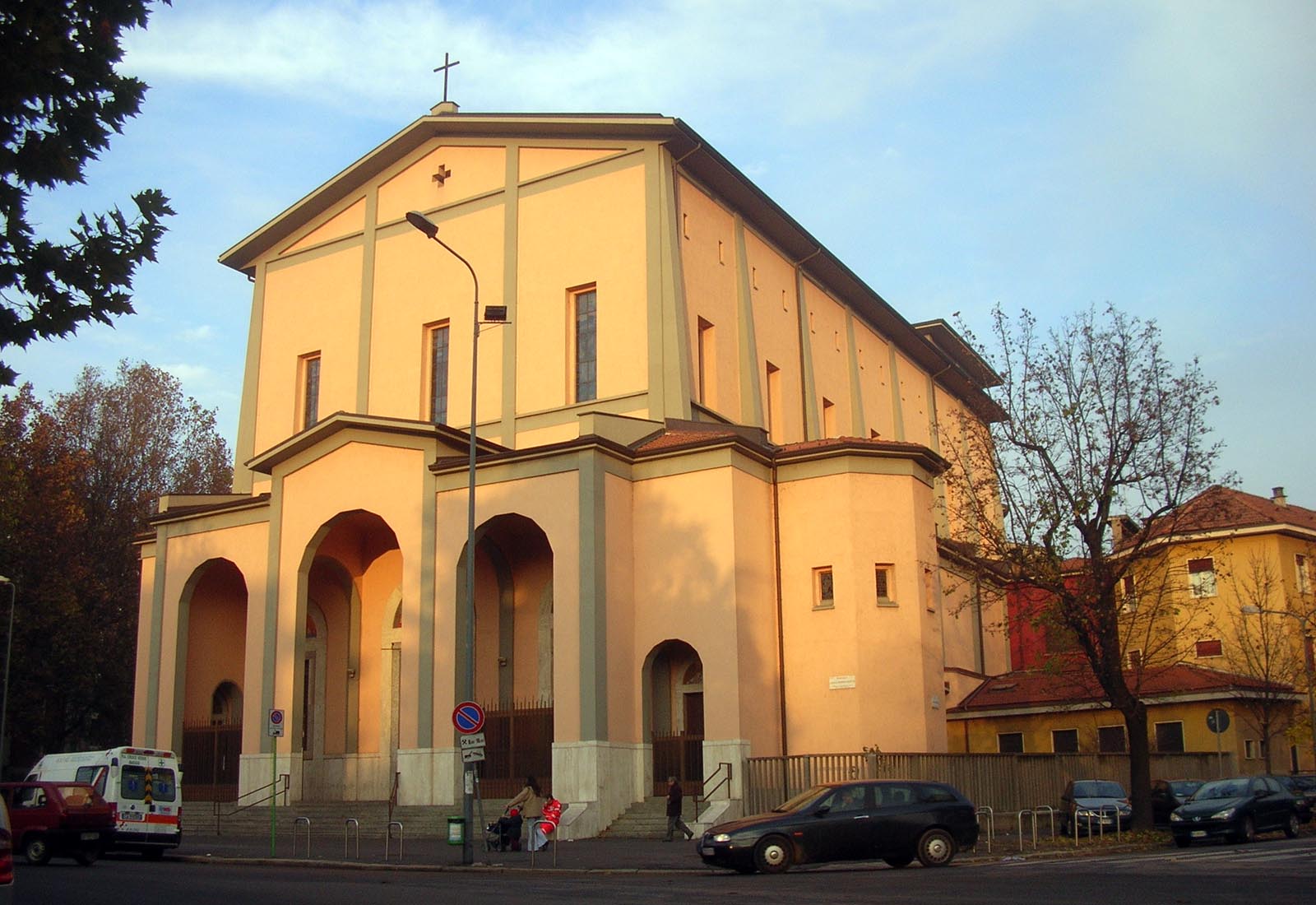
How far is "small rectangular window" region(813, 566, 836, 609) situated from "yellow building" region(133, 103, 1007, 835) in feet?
0.34

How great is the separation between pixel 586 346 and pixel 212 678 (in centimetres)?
1299

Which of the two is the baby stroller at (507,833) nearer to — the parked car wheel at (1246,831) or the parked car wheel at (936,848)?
the parked car wheel at (936,848)

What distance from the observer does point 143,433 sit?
1951 inches

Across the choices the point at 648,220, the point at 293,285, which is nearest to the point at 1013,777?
the point at 648,220

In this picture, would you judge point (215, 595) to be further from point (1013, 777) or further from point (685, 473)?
point (1013, 777)

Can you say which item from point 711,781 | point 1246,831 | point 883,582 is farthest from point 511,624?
point 1246,831

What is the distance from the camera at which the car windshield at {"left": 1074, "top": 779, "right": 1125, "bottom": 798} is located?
86.1 feet

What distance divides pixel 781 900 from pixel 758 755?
47.0ft

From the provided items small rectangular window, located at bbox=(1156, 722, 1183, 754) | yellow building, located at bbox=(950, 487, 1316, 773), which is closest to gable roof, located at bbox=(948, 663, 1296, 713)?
yellow building, located at bbox=(950, 487, 1316, 773)

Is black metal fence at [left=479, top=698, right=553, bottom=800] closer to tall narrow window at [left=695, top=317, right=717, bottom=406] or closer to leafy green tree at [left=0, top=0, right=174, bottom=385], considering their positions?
tall narrow window at [left=695, top=317, right=717, bottom=406]

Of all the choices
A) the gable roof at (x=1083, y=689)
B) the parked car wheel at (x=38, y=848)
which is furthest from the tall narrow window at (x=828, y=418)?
the parked car wheel at (x=38, y=848)

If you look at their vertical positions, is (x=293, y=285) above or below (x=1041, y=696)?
above

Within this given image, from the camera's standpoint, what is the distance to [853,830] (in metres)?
18.0

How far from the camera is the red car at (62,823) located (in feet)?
64.2
